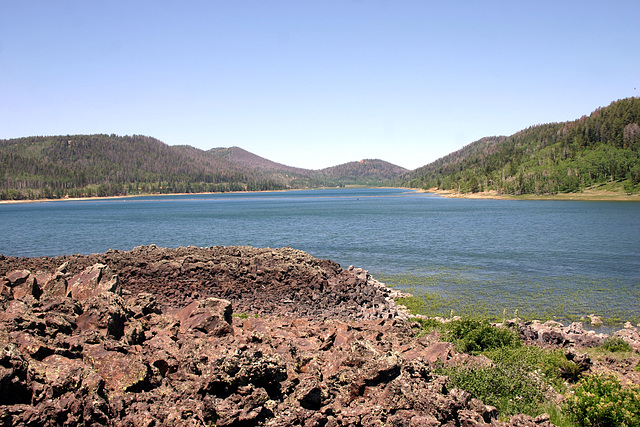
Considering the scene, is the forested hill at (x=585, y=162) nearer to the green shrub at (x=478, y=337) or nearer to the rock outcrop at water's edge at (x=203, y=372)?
the green shrub at (x=478, y=337)

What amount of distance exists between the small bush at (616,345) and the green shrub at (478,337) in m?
3.52

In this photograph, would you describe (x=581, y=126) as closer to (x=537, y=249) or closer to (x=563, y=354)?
(x=537, y=249)

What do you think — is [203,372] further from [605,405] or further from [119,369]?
[605,405]

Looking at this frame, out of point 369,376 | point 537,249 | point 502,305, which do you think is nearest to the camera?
point 369,376

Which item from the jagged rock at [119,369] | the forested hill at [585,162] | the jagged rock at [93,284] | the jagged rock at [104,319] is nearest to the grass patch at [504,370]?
the jagged rock at [119,369]

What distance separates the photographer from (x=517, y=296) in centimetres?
2520

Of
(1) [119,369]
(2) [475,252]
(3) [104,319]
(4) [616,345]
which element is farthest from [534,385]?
(2) [475,252]

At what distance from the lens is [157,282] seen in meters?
23.2

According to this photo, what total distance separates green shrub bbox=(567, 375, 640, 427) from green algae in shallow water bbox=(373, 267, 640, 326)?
10.7 metres

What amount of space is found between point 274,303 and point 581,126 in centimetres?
20812

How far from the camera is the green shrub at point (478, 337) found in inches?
576

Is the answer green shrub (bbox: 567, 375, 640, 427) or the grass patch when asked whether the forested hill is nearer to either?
the grass patch

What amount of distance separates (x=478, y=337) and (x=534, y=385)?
13.8ft

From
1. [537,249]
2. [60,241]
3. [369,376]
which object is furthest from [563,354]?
[60,241]
